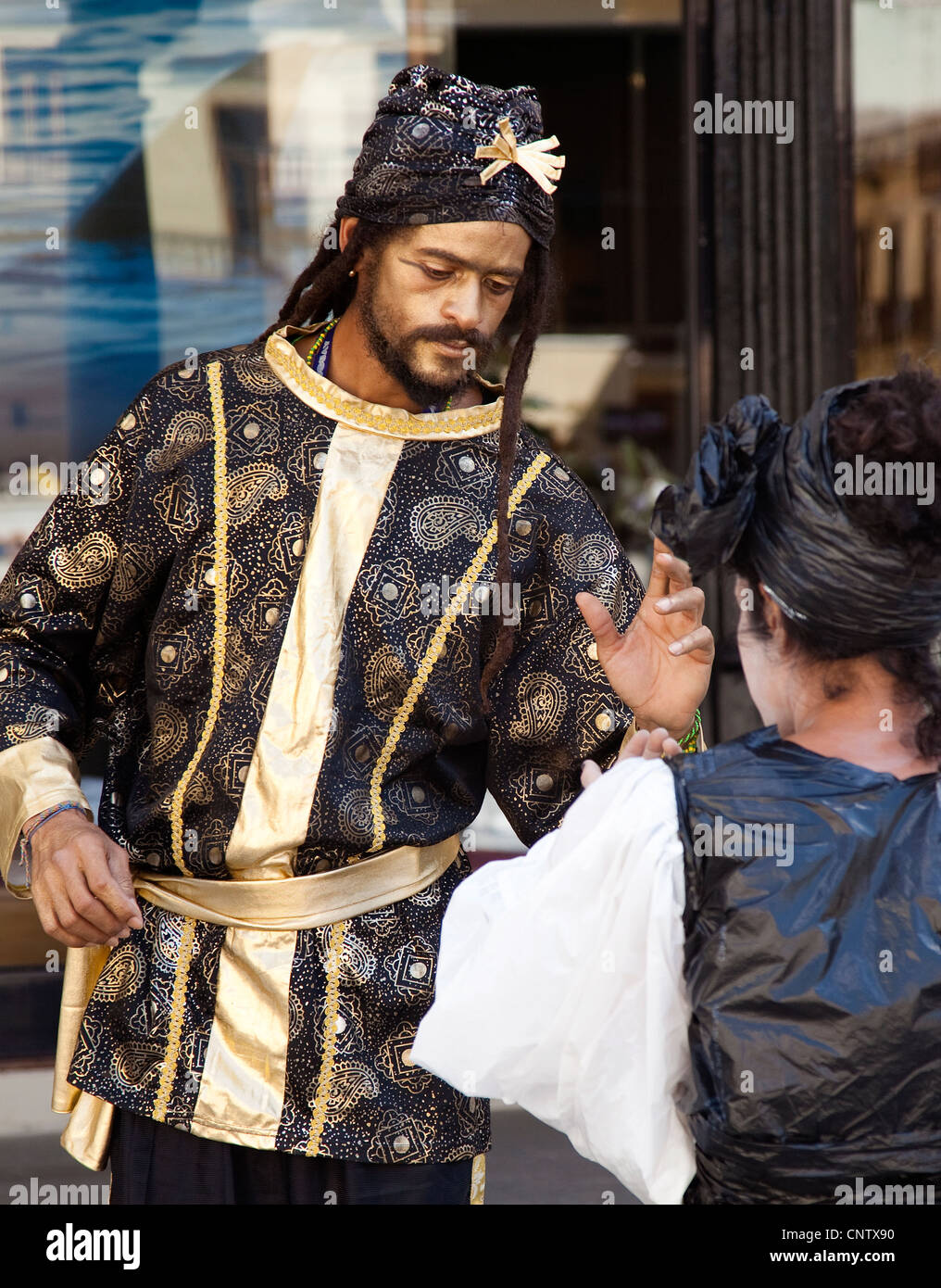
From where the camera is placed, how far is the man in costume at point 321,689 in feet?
6.80

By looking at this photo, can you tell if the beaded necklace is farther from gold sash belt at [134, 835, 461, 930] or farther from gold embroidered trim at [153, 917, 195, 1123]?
gold embroidered trim at [153, 917, 195, 1123]

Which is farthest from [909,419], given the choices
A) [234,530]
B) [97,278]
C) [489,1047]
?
[97,278]

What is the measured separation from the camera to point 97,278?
481cm

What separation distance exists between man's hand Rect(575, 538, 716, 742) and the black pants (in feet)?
2.25

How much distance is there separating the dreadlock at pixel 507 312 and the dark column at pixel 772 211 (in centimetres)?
208

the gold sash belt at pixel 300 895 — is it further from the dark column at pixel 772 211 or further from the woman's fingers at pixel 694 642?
the dark column at pixel 772 211

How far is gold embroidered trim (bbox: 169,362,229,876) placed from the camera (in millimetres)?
2119

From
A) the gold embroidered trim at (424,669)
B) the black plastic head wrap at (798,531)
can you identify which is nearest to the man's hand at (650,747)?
the black plastic head wrap at (798,531)

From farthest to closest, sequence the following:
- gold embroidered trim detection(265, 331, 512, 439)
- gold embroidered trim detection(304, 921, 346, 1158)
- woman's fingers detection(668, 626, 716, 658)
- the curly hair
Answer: gold embroidered trim detection(265, 331, 512, 439)
gold embroidered trim detection(304, 921, 346, 1158)
woman's fingers detection(668, 626, 716, 658)
the curly hair

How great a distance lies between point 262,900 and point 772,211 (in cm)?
299

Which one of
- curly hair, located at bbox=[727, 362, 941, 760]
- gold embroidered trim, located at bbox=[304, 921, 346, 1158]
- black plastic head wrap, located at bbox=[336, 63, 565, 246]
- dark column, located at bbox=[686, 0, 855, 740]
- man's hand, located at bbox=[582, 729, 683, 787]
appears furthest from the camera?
dark column, located at bbox=[686, 0, 855, 740]

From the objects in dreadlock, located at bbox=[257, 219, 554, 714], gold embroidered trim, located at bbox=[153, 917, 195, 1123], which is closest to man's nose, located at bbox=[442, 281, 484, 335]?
dreadlock, located at bbox=[257, 219, 554, 714]

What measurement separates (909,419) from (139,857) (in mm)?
1247

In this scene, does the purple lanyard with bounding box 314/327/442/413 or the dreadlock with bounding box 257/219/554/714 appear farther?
the purple lanyard with bounding box 314/327/442/413
